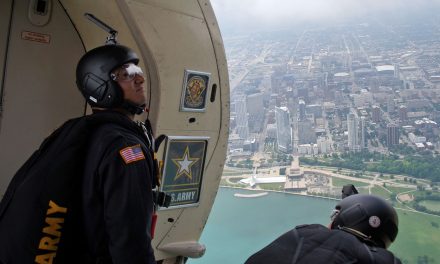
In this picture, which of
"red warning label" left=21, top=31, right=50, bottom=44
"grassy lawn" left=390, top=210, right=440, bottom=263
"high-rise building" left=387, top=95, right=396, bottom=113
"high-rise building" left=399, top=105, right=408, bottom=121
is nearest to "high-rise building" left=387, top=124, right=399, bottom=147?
"high-rise building" left=399, top=105, right=408, bottom=121

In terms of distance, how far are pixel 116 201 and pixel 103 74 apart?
0.54 meters

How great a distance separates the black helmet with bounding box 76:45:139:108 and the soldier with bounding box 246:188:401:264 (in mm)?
795

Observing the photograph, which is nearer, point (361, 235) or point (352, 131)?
point (361, 235)

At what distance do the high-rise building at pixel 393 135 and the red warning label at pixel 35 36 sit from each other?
4.35m

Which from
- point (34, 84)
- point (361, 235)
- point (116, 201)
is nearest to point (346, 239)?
point (361, 235)

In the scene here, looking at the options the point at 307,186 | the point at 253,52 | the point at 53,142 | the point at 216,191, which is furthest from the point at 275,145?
the point at 53,142

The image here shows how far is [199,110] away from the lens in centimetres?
288

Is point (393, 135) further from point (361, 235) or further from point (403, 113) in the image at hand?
point (361, 235)

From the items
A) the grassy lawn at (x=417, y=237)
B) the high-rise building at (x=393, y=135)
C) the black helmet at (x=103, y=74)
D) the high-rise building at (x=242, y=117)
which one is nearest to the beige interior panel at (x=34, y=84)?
the black helmet at (x=103, y=74)

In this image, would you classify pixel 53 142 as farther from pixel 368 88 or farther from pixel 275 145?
pixel 368 88

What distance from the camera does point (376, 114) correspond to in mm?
6547

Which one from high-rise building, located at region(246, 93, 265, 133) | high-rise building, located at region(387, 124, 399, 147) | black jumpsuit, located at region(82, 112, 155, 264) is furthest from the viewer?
high-rise building, located at region(246, 93, 265, 133)

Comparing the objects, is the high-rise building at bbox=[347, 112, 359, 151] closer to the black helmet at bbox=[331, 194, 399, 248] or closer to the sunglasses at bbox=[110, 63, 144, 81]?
the black helmet at bbox=[331, 194, 399, 248]

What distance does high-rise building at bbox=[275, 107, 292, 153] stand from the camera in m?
7.07
